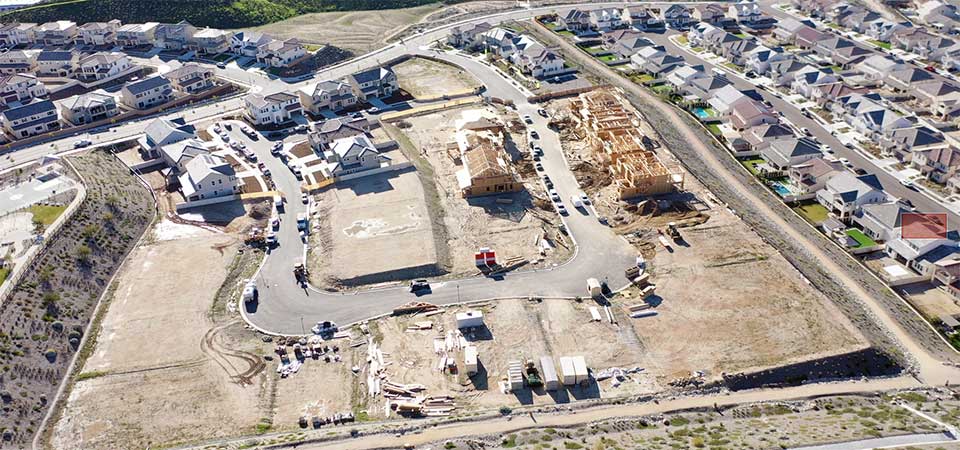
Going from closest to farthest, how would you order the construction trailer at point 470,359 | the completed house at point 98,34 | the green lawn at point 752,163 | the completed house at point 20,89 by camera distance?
the construction trailer at point 470,359 < the green lawn at point 752,163 < the completed house at point 20,89 < the completed house at point 98,34

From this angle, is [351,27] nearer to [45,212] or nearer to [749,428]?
[45,212]

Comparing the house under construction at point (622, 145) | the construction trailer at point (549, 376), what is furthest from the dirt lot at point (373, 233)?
the house under construction at point (622, 145)

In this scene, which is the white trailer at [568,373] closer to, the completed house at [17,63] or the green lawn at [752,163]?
the green lawn at [752,163]

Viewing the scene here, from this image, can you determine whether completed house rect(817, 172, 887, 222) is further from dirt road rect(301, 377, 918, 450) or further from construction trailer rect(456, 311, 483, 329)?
construction trailer rect(456, 311, 483, 329)

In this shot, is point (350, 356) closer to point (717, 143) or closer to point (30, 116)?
point (717, 143)

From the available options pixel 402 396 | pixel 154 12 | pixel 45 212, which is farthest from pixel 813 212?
pixel 154 12

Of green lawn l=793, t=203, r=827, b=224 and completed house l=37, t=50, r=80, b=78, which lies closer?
green lawn l=793, t=203, r=827, b=224

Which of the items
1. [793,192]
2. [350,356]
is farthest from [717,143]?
[350,356]

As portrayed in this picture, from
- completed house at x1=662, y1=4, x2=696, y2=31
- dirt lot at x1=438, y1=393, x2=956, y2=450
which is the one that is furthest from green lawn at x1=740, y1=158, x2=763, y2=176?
completed house at x1=662, y1=4, x2=696, y2=31
